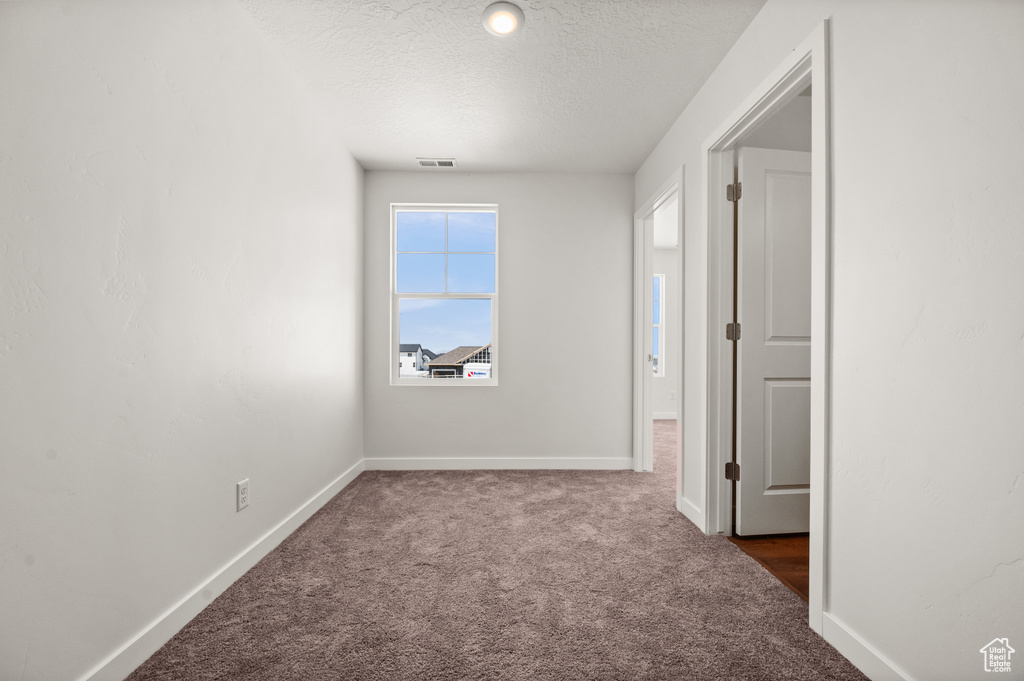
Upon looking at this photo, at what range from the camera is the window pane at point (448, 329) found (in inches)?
159

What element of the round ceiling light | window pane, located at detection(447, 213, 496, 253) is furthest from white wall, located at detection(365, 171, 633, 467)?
the round ceiling light

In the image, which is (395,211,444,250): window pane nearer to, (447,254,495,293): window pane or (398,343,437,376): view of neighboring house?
(447,254,495,293): window pane

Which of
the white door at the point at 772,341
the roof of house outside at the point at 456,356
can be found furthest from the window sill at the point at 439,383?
the white door at the point at 772,341

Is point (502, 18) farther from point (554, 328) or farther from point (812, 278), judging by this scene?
point (554, 328)

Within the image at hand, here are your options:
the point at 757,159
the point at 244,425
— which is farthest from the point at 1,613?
the point at 757,159

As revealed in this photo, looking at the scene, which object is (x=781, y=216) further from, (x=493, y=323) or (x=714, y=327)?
(x=493, y=323)

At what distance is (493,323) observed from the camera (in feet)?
13.1

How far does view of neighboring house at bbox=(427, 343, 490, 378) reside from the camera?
13.3ft

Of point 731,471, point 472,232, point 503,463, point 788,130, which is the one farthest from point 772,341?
point 472,232

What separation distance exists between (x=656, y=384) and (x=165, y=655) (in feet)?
21.9

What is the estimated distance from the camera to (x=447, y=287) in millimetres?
4047

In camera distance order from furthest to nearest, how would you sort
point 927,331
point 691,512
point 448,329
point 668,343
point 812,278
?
point 668,343 → point 448,329 → point 691,512 → point 812,278 → point 927,331

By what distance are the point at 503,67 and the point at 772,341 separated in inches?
77.9

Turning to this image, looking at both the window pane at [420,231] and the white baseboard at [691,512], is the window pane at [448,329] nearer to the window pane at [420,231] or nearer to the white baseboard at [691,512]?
the window pane at [420,231]
